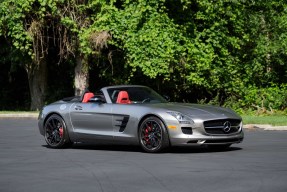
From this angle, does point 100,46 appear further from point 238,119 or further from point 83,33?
point 238,119

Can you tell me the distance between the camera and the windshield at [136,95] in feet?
52.5

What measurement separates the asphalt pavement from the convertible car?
28 cm

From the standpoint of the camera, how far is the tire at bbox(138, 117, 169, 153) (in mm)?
14570

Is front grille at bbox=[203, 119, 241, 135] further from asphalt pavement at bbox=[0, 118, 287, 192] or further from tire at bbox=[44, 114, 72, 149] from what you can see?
tire at bbox=[44, 114, 72, 149]

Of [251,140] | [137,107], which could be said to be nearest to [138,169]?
[137,107]

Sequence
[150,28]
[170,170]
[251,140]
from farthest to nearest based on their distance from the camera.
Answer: [150,28] → [251,140] → [170,170]

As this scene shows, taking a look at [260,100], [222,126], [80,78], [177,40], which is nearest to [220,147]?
[222,126]

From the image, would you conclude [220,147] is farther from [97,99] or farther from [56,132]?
[56,132]

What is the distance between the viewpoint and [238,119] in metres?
15.2

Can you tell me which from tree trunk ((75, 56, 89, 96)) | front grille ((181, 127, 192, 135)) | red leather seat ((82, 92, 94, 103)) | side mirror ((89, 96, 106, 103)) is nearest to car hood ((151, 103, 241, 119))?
front grille ((181, 127, 192, 135))

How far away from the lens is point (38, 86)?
36781mm

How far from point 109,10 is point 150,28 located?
192 cm

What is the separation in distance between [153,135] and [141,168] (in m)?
2.60

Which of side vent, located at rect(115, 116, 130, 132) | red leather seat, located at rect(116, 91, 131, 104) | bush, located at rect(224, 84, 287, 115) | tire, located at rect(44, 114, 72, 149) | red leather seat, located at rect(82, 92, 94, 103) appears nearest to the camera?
side vent, located at rect(115, 116, 130, 132)
